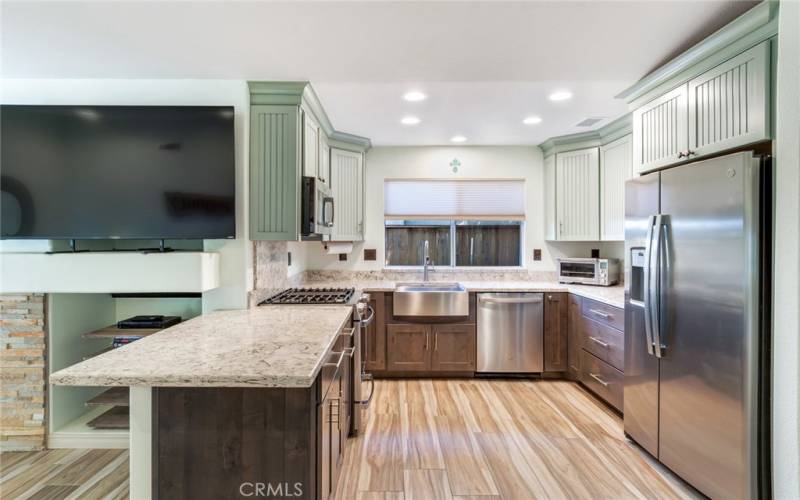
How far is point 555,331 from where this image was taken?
3.55 meters

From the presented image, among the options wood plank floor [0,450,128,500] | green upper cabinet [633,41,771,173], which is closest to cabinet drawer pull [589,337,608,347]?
green upper cabinet [633,41,771,173]

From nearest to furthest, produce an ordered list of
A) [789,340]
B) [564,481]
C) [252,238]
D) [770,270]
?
1. [789,340]
2. [770,270]
3. [564,481]
4. [252,238]

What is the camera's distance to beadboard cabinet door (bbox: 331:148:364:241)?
12.1 ft

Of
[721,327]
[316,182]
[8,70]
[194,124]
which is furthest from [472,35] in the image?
[8,70]

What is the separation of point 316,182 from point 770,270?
7.93 feet

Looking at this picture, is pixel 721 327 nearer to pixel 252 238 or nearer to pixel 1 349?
pixel 252 238

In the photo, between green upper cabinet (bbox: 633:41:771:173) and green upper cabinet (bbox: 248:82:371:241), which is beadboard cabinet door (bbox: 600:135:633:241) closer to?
green upper cabinet (bbox: 633:41:771:173)

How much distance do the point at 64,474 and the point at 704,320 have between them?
140 inches

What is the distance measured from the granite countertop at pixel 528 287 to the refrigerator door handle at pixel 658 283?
2.17 feet

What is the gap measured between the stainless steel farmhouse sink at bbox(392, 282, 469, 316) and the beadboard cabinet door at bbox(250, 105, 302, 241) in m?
1.46

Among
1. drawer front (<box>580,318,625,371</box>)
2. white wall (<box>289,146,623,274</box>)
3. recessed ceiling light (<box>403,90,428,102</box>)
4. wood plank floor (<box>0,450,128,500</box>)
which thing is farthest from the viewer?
white wall (<box>289,146,623,274</box>)

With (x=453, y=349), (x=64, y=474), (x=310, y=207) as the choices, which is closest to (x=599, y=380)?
(x=453, y=349)

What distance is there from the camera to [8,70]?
2.21 metres

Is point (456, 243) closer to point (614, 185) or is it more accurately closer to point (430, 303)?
point (430, 303)
